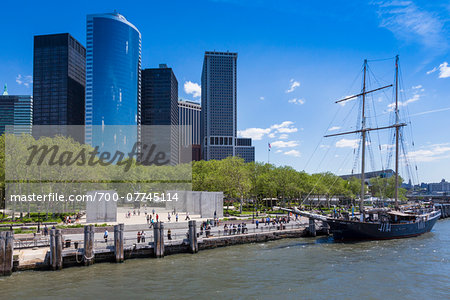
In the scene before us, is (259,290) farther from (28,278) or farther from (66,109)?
(66,109)

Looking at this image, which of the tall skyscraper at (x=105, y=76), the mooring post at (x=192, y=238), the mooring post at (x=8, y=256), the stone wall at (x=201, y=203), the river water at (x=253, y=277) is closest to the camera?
the river water at (x=253, y=277)

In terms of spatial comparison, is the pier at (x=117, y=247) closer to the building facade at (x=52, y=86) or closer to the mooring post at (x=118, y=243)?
the mooring post at (x=118, y=243)

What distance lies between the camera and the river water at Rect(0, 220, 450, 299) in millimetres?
24516

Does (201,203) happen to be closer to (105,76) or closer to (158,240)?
(158,240)

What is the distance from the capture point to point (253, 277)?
2848 centimetres

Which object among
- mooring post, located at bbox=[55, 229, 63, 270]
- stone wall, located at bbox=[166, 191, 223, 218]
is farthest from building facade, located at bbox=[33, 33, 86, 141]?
mooring post, located at bbox=[55, 229, 63, 270]

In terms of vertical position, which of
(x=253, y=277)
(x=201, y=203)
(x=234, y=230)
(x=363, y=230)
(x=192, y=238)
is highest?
(x=201, y=203)

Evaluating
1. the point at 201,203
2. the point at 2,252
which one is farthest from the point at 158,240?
the point at 201,203

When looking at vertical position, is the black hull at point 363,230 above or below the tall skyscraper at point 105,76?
below

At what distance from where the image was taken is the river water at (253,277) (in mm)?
24516

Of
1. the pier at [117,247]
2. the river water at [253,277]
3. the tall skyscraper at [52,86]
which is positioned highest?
the tall skyscraper at [52,86]

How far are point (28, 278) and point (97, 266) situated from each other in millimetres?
5647

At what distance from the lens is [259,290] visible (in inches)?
997

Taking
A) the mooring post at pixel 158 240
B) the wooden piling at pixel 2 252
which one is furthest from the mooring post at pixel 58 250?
the mooring post at pixel 158 240
